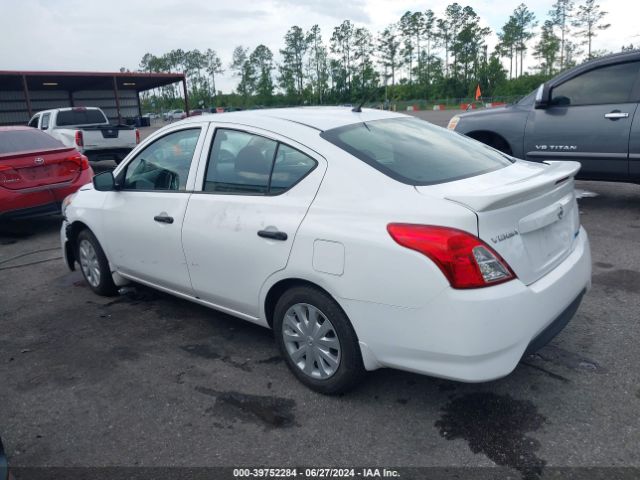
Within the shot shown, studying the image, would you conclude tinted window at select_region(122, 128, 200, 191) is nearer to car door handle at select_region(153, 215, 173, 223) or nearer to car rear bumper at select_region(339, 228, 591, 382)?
car door handle at select_region(153, 215, 173, 223)

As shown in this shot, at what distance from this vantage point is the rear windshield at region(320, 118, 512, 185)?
119 inches

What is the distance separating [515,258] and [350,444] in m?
1.20

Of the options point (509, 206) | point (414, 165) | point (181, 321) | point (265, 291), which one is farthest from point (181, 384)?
point (509, 206)

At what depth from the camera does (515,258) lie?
2.62m

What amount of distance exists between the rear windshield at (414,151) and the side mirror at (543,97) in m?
3.80

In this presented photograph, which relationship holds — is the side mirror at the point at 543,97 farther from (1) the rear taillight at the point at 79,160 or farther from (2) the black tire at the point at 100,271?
(1) the rear taillight at the point at 79,160

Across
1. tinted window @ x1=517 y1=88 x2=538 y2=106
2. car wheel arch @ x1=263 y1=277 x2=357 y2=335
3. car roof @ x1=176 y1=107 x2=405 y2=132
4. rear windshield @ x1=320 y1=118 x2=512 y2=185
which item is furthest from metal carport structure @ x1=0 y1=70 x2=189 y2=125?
car wheel arch @ x1=263 y1=277 x2=357 y2=335

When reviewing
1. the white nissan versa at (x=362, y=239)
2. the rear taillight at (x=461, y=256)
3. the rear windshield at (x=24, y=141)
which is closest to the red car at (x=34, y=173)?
the rear windshield at (x=24, y=141)

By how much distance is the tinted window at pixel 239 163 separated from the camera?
337 cm

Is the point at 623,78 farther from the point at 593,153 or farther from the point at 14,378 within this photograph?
the point at 14,378

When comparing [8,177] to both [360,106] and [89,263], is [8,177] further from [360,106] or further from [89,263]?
[360,106]

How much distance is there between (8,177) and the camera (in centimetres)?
729

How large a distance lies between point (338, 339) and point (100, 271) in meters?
2.77

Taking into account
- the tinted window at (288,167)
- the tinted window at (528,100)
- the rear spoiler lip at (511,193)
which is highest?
the tinted window at (528,100)
